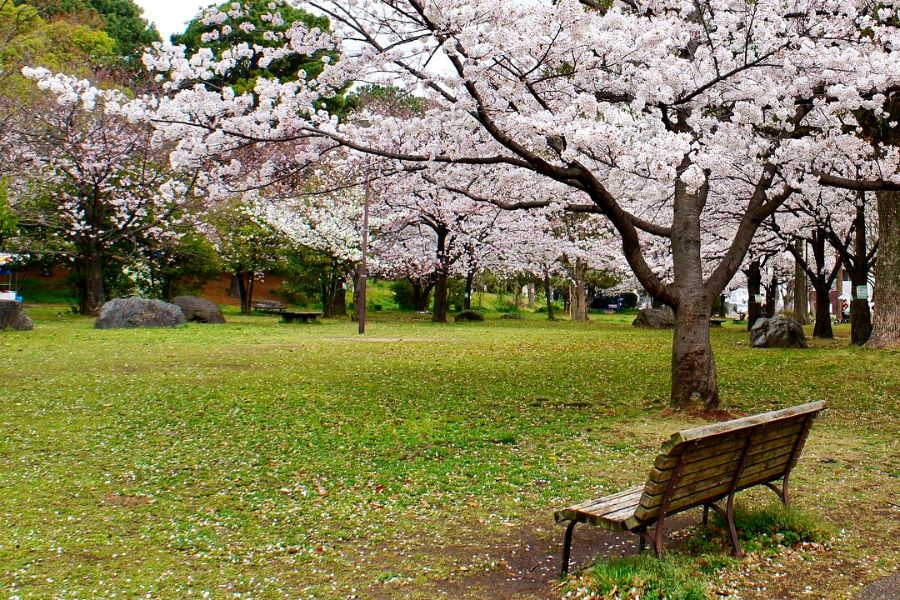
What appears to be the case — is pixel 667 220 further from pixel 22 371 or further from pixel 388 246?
pixel 22 371

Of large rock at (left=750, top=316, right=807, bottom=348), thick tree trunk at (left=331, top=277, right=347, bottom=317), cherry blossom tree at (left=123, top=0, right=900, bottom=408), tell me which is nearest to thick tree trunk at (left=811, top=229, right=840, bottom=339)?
large rock at (left=750, top=316, right=807, bottom=348)

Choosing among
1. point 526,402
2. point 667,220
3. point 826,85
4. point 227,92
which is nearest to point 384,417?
point 526,402

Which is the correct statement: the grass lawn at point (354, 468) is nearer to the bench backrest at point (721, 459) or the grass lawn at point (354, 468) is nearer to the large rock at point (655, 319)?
the bench backrest at point (721, 459)

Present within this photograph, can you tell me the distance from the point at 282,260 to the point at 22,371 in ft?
72.7

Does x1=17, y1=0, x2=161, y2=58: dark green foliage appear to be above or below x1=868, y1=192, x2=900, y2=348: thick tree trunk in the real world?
above

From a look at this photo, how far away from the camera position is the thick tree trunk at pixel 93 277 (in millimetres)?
29953

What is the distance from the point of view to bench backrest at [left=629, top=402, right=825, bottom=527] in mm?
4309

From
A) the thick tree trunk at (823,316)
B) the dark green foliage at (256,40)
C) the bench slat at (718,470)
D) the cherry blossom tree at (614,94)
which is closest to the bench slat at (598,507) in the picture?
the bench slat at (718,470)

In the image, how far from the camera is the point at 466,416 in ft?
34.0

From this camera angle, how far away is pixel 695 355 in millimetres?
10422

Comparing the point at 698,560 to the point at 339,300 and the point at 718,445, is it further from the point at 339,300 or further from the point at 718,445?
the point at 339,300

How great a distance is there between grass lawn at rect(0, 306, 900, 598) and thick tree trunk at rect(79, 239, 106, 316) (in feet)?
48.7

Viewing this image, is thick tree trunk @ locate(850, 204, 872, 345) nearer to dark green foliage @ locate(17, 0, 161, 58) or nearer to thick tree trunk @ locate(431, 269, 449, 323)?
thick tree trunk @ locate(431, 269, 449, 323)

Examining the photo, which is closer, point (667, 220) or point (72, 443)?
point (72, 443)
